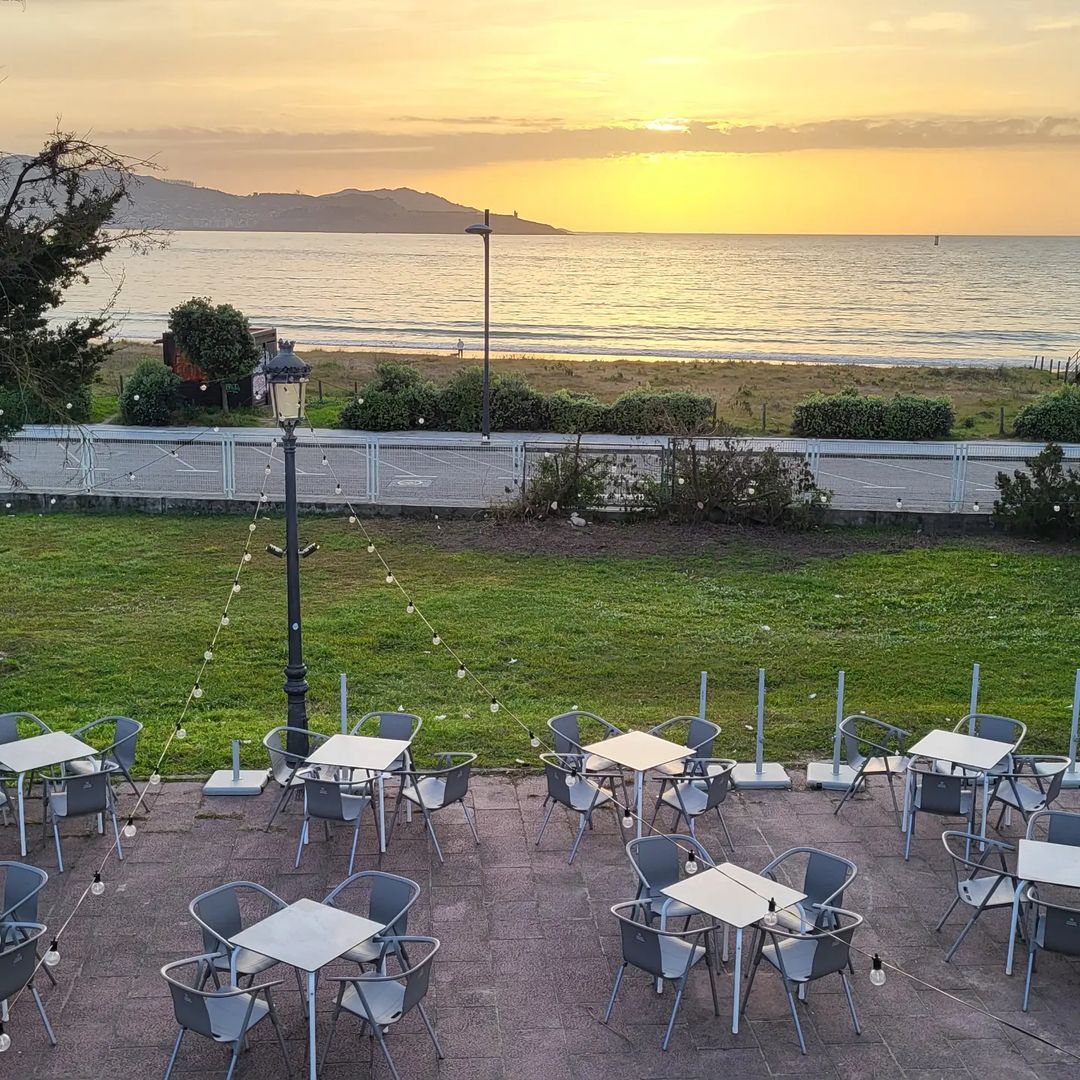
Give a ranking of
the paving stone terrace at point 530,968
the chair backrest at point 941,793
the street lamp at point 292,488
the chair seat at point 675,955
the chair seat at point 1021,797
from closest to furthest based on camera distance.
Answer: the paving stone terrace at point 530,968, the chair seat at point 675,955, the chair backrest at point 941,793, the chair seat at point 1021,797, the street lamp at point 292,488

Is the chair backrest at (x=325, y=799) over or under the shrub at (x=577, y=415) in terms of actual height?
under

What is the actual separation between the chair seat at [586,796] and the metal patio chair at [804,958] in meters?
2.24

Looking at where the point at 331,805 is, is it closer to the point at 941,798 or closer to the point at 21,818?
the point at 21,818

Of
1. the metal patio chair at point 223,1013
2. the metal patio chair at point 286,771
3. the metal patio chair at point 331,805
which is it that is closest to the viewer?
the metal patio chair at point 223,1013

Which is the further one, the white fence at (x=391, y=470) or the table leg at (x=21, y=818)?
the white fence at (x=391, y=470)

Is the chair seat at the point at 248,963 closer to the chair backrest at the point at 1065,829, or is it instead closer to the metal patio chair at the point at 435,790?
the metal patio chair at the point at 435,790

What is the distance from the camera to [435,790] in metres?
9.72

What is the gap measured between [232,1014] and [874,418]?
2719 cm

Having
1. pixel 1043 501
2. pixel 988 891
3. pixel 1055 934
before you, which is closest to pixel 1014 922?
pixel 1055 934

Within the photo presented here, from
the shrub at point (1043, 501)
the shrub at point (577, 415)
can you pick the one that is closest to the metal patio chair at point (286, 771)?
the shrub at point (1043, 501)

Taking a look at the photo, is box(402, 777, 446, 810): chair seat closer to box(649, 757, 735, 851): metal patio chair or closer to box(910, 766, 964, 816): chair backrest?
box(649, 757, 735, 851): metal patio chair

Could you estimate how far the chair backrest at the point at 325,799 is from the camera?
906cm

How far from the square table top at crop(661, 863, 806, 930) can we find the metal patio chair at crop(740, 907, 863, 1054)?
0.52ft

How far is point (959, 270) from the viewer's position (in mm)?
168250
